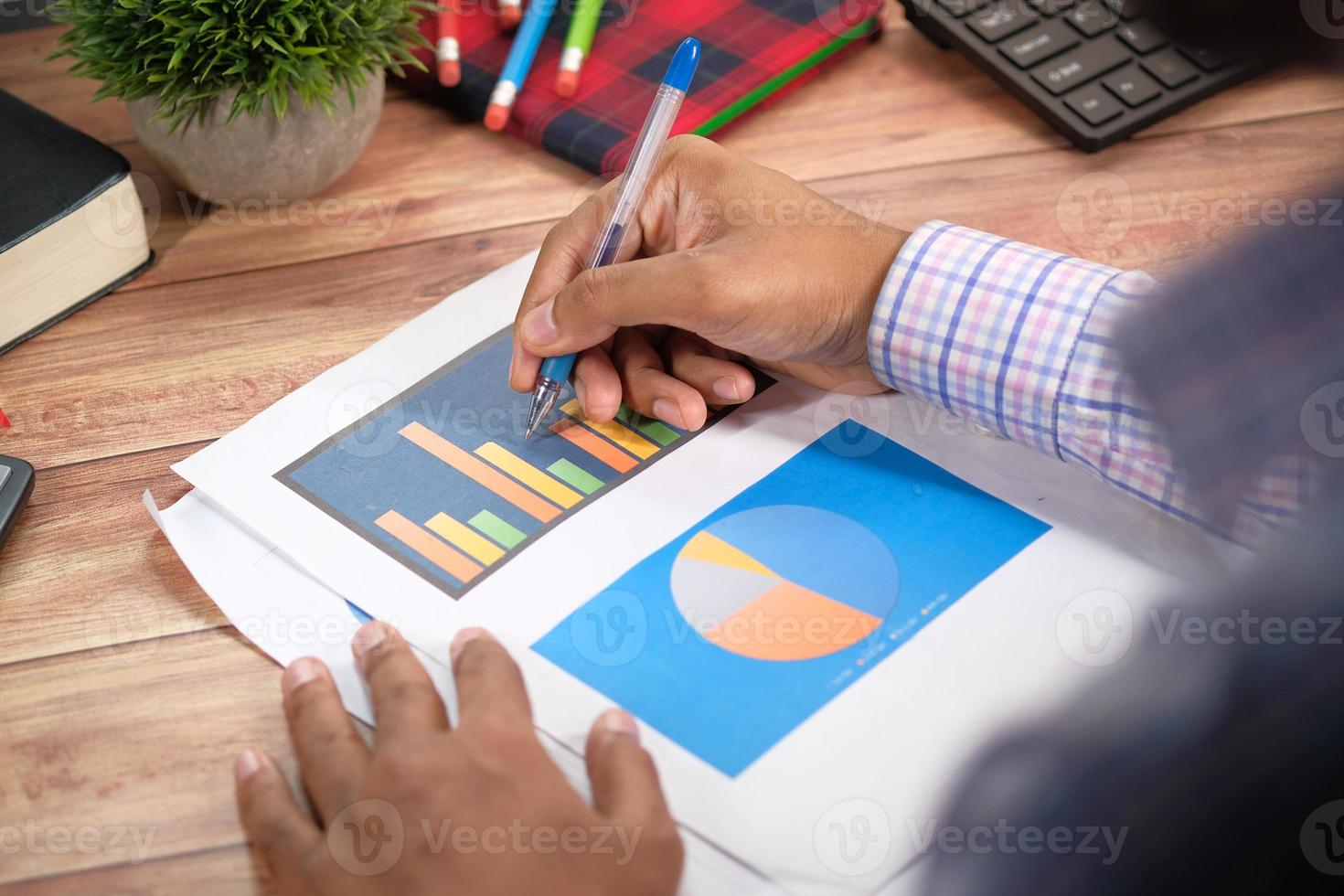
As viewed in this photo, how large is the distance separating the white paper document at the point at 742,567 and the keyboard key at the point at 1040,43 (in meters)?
0.35

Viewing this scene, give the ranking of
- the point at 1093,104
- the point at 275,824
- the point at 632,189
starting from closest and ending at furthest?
the point at 275,824 → the point at 632,189 → the point at 1093,104

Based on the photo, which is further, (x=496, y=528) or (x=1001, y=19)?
(x=1001, y=19)

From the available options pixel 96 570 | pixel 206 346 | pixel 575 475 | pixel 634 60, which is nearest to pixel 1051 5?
pixel 634 60

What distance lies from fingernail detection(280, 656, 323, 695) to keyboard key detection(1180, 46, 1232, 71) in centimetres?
77

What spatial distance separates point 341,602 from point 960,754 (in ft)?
1.03

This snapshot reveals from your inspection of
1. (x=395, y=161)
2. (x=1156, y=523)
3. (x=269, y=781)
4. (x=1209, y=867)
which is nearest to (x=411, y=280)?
(x=395, y=161)

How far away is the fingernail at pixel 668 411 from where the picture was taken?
0.70 m

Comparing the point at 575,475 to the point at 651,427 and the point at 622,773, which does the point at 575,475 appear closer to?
the point at 651,427

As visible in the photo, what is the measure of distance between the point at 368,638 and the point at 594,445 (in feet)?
0.60

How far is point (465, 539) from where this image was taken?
2.10ft

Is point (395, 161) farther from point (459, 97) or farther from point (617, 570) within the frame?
point (617, 570)

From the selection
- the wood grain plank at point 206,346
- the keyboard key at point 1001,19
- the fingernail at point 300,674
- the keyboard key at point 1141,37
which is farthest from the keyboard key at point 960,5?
the fingernail at point 300,674

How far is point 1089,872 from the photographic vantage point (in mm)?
409

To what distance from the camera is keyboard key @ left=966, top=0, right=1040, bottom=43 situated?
3.04 ft
